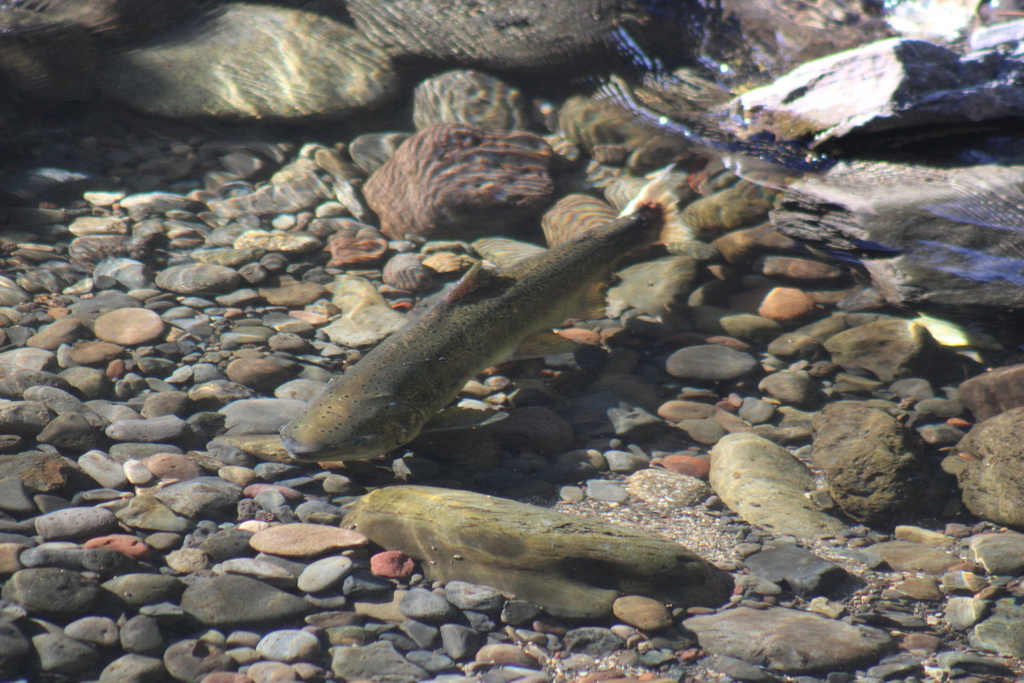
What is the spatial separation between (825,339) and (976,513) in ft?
5.28

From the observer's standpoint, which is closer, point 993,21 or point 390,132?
point 993,21

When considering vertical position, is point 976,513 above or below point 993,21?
below

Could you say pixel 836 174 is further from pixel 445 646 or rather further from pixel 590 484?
pixel 445 646

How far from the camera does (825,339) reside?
4.54 meters

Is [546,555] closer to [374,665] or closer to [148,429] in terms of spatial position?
[374,665]

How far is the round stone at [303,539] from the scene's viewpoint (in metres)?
2.67

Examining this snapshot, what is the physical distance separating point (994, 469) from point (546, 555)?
2.37m

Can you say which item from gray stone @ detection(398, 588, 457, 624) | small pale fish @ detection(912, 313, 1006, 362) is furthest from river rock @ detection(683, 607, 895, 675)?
small pale fish @ detection(912, 313, 1006, 362)

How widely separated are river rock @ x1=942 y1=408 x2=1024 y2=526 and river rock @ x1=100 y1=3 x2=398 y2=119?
20.5 feet

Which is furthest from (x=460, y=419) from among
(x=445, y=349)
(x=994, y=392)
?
(x=994, y=392)

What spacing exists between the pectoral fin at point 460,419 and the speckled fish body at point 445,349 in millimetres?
55

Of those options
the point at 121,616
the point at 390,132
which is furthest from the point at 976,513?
the point at 390,132

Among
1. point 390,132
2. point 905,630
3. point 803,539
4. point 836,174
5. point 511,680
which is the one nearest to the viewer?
point 511,680

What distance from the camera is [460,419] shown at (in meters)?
3.58
